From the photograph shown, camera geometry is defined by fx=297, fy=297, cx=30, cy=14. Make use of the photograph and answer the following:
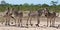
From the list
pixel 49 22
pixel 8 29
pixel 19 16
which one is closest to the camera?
pixel 8 29

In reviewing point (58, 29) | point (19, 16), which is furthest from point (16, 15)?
point (58, 29)

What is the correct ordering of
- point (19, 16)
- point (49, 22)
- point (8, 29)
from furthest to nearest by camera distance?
point (49, 22), point (19, 16), point (8, 29)

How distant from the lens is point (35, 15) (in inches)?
Answer: 1038

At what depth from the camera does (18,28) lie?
24.2 metres

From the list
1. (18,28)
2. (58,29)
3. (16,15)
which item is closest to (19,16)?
(16,15)

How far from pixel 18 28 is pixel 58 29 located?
10.9ft

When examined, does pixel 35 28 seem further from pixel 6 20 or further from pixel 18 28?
pixel 6 20

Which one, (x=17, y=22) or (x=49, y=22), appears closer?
(x=17, y=22)

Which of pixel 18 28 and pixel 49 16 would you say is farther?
pixel 49 16

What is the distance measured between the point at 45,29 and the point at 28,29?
4.55ft

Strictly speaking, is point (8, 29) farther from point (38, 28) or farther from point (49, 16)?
point (49, 16)

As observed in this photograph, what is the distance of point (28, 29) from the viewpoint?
23969mm

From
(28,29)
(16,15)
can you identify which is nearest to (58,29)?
(28,29)

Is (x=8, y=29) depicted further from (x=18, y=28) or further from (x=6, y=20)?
(x=6, y=20)
